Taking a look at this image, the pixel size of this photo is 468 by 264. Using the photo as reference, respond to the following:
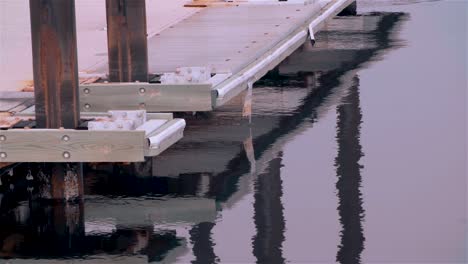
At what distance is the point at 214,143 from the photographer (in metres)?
15.4

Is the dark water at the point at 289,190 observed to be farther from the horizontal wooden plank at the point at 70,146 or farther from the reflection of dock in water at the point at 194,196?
the horizontal wooden plank at the point at 70,146

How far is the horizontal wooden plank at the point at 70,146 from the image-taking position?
12.1 metres

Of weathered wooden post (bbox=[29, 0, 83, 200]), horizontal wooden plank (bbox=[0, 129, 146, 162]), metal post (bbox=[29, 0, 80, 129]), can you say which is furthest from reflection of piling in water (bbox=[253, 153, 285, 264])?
metal post (bbox=[29, 0, 80, 129])

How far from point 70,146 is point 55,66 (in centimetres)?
77

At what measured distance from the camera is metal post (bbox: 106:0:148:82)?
14.8 m

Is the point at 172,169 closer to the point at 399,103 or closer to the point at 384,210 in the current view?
the point at 384,210

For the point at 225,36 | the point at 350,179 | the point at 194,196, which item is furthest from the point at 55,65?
the point at 225,36

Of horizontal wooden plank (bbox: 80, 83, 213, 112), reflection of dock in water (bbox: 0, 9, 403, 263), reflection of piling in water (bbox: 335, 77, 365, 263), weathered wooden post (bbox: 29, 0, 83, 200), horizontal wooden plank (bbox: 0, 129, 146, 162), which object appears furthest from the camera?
horizontal wooden plank (bbox: 80, 83, 213, 112)

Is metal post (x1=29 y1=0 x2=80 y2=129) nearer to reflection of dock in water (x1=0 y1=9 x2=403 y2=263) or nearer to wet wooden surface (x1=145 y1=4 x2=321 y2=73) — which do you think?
reflection of dock in water (x1=0 y1=9 x2=403 y2=263)

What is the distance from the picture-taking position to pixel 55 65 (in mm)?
12602

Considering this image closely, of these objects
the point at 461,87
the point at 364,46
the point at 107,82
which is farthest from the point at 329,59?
the point at 107,82

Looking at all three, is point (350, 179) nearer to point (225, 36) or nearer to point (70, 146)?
point (70, 146)

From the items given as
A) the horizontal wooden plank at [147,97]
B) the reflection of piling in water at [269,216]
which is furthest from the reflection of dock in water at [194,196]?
the horizontal wooden plank at [147,97]

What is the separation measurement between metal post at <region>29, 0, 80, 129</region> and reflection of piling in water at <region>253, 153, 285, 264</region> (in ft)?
5.39
